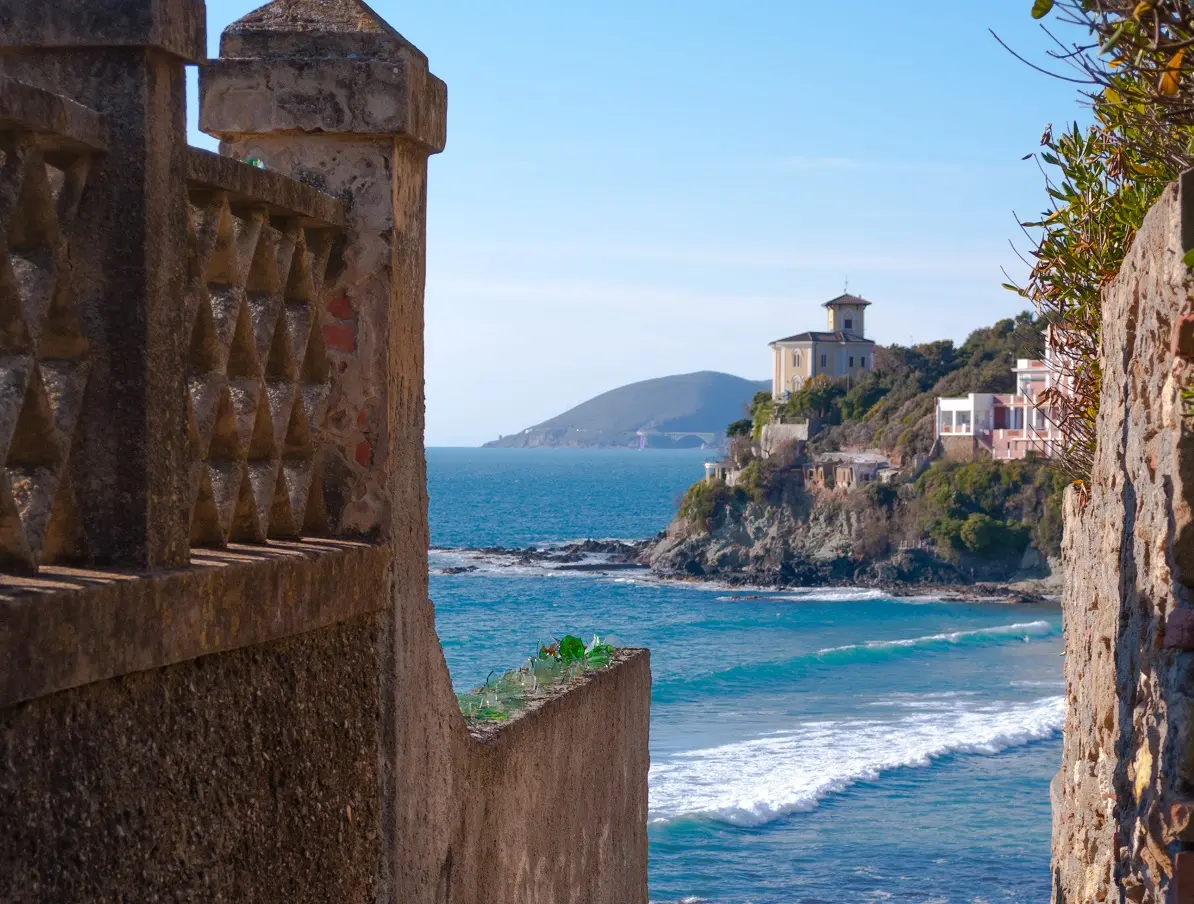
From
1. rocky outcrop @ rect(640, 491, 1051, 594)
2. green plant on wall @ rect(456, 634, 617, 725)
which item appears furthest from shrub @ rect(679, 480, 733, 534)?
green plant on wall @ rect(456, 634, 617, 725)

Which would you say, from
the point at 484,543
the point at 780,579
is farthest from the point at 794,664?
the point at 484,543

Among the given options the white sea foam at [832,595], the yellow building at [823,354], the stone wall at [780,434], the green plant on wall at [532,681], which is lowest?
the white sea foam at [832,595]

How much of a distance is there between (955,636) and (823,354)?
188 ft

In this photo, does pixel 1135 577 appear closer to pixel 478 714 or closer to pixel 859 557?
pixel 478 714

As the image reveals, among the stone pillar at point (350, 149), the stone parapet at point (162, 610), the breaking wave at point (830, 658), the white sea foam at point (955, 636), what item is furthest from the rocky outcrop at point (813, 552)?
the stone parapet at point (162, 610)

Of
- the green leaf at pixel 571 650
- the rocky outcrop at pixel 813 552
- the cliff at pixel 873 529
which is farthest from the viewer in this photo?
the rocky outcrop at pixel 813 552

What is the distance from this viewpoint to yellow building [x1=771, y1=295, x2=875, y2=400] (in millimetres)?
107375

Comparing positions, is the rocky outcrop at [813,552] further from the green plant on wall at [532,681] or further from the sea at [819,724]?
the green plant on wall at [532,681]

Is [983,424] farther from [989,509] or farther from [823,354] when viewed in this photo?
[823,354]

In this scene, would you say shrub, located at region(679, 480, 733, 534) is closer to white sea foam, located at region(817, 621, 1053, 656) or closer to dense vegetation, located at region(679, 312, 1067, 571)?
dense vegetation, located at region(679, 312, 1067, 571)

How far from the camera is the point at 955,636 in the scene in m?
51.8

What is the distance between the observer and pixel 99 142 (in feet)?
8.04

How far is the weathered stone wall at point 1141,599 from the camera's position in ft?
9.78

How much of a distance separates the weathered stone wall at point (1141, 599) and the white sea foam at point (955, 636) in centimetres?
4607
